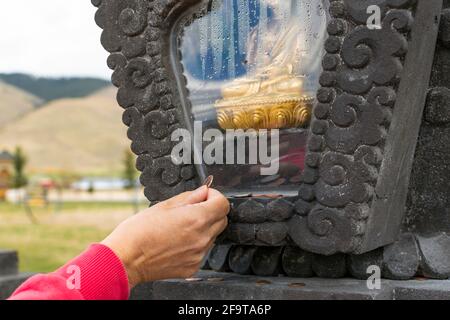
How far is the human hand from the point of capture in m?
1.75

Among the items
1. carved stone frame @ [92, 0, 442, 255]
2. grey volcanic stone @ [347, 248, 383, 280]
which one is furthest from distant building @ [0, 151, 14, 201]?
grey volcanic stone @ [347, 248, 383, 280]

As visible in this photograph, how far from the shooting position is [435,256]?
2160 millimetres

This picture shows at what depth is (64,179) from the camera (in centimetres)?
2208

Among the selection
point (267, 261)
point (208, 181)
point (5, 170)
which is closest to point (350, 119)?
point (208, 181)

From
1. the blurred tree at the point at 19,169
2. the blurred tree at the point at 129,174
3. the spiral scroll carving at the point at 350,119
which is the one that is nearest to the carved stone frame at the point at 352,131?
the spiral scroll carving at the point at 350,119

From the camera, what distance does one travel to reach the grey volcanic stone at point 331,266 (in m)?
2.15

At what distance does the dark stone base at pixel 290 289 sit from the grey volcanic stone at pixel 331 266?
3 cm

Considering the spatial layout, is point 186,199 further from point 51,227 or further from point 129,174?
point 129,174

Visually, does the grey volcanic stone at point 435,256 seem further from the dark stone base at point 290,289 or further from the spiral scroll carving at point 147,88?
the spiral scroll carving at point 147,88

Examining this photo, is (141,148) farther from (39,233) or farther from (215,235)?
(39,233)
